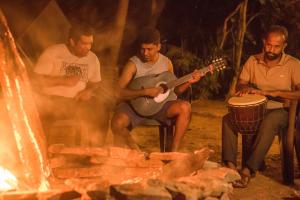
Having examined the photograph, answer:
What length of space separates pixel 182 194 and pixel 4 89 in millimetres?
1785

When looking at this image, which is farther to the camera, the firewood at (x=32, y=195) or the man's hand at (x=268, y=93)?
the man's hand at (x=268, y=93)

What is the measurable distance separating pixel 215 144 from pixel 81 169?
2.95 m

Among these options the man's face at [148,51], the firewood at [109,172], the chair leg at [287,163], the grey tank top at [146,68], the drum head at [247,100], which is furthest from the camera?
the grey tank top at [146,68]

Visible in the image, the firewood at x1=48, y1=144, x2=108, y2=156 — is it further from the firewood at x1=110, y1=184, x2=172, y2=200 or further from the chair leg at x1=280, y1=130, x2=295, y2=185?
the chair leg at x1=280, y1=130, x2=295, y2=185

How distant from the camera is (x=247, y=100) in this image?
17.6 feet

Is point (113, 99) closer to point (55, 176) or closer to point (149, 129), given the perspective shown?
point (55, 176)

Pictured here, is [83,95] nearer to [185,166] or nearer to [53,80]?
[53,80]

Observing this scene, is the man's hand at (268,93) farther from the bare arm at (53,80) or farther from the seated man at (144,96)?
the bare arm at (53,80)

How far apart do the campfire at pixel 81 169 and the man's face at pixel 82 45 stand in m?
1.04

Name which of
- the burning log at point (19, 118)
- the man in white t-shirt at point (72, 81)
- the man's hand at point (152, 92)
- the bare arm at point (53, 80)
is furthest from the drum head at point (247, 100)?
the burning log at point (19, 118)

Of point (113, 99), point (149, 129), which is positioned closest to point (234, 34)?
point (149, 129)

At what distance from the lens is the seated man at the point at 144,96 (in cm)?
557

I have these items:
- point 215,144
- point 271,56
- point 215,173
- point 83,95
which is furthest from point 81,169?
point 215,144

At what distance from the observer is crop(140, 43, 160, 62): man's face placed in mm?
5674
